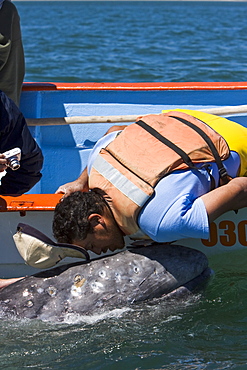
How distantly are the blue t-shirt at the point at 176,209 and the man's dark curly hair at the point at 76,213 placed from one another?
300mm

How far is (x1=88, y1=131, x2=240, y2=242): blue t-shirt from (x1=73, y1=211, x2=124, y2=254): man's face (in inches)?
7.5

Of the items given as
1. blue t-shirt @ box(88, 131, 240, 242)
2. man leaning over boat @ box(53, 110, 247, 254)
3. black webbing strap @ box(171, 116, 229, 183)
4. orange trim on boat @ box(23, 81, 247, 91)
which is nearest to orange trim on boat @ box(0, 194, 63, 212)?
man leaning over boat @ box(53, 110, 247, 254)

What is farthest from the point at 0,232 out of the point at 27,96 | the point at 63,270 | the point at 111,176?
the point at 27,96

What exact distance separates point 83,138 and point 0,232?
1.92 metres

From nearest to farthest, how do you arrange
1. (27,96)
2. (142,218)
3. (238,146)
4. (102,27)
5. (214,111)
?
(142,218), (238,146), (214,111), (27,96), (102,27)

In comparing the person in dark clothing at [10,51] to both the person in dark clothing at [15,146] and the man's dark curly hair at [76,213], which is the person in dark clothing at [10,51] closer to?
the person in dark clothing at [15,146]

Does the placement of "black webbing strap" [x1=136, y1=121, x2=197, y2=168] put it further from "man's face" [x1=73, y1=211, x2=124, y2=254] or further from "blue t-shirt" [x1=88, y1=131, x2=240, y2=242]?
"man's face" [x1=73, y1=211, x2=124, y2=254]

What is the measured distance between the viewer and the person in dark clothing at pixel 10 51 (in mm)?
5129

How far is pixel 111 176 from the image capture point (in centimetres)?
367

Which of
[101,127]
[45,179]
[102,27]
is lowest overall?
[102,27]

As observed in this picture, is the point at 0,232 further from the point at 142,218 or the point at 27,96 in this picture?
the point at 27,96

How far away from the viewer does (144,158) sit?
3.66 metres

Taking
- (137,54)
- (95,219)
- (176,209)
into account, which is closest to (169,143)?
(176,209)

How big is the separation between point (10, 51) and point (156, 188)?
96.4 inches
